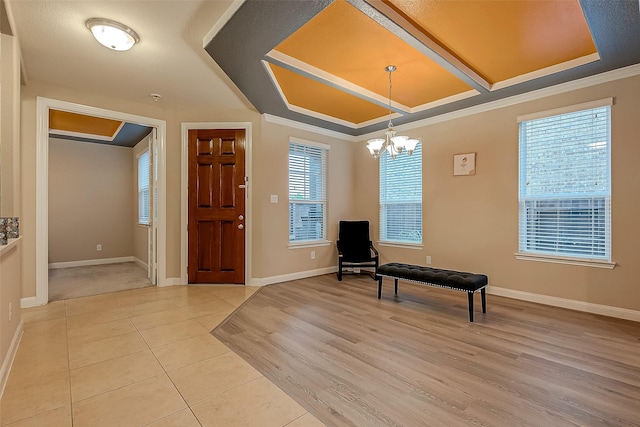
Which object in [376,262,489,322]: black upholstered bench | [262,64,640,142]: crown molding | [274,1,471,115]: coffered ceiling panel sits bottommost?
[376,262,489,322]: black upholstered bench

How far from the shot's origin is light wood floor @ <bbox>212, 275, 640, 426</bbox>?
67.2 inches

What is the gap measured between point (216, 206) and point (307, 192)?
147cm

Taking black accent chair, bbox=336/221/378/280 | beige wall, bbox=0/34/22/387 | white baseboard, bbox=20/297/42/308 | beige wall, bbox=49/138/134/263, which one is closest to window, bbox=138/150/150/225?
beige wall, bbox=49/138/134/263

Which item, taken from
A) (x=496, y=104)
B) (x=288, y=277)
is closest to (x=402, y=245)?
(x=288, y=277)

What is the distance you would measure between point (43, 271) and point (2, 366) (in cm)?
198

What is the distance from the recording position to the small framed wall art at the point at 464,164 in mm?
4184

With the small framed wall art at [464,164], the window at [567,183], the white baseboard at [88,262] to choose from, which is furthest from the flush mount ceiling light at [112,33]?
the white baseboard at [88,262]

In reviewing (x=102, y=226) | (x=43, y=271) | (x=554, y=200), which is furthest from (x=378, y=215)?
(x=102, y=226)

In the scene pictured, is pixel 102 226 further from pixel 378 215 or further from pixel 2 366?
pixel 378 215

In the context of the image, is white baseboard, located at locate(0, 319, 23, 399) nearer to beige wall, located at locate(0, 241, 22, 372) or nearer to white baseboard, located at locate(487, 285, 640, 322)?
beige wall, located at locate(0, 241, 22, 372)

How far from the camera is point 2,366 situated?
193 cm

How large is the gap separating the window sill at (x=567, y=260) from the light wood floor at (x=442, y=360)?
1.72 feet

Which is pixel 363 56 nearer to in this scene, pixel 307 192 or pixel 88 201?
pixel 307 192

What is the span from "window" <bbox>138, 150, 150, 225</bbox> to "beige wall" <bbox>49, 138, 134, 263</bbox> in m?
0.56
